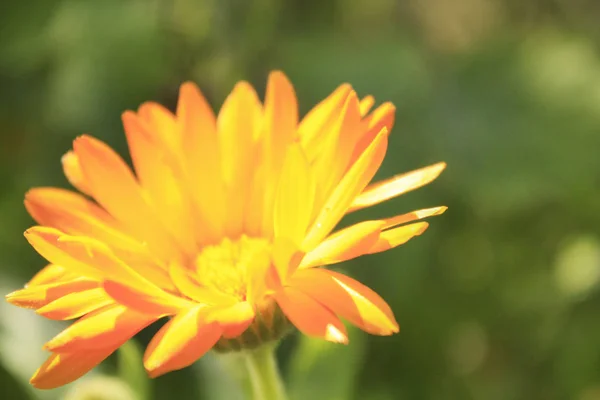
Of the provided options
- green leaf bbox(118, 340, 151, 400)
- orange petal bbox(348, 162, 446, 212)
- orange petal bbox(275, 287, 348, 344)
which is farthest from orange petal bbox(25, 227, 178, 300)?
green leaf bbox(118, 340, 151, 400)

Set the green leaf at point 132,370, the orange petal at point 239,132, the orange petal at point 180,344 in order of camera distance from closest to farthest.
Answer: the orange petal at point 180,344, the orange petal at point 239,132, the green leaf at point 132,370

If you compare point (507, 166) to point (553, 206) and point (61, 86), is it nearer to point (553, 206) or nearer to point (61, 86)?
point (553, 206)

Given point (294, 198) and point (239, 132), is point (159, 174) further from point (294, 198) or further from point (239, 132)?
point (294, 198)

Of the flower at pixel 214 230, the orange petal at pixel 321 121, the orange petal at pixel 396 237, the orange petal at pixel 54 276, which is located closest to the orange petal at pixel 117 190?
the flower at pixel 214 230

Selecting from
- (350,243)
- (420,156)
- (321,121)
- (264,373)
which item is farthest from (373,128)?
(420,156)

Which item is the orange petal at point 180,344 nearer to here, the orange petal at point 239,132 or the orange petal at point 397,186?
the orange petal at point 397,186

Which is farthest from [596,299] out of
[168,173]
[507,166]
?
[168,173]
